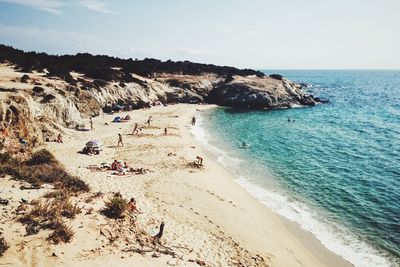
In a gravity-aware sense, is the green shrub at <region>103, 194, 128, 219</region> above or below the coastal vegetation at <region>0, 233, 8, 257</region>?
below

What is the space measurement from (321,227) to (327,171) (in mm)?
11211

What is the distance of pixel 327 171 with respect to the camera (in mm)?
29250

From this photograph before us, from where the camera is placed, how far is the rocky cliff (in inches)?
1124

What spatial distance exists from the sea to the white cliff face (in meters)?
14.3

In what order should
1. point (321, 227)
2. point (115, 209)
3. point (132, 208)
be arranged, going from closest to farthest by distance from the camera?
point (115, 209) < point (132, 208) < point (321, 227)

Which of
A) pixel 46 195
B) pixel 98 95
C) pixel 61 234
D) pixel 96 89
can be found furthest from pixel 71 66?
pixel 61 234

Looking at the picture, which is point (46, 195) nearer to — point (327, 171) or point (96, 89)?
point (327, 171)

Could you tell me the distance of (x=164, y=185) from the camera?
22.1 meters

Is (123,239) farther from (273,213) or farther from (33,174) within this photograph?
(273,213)

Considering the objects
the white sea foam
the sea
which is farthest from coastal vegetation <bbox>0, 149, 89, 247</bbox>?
the sea

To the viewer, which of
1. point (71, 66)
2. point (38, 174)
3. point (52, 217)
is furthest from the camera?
point (71, 66)

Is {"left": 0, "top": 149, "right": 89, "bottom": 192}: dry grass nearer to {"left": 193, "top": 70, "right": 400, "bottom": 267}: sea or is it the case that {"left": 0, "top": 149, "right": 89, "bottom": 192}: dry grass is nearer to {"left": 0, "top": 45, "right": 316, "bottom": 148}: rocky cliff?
{"left": 0, "top": 45, "right": 316, "bottom": 148}: rocky cliff

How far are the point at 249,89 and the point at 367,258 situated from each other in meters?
59.5

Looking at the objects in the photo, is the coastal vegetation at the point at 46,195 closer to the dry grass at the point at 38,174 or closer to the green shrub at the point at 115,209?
the dry grass at the point at 38,174
